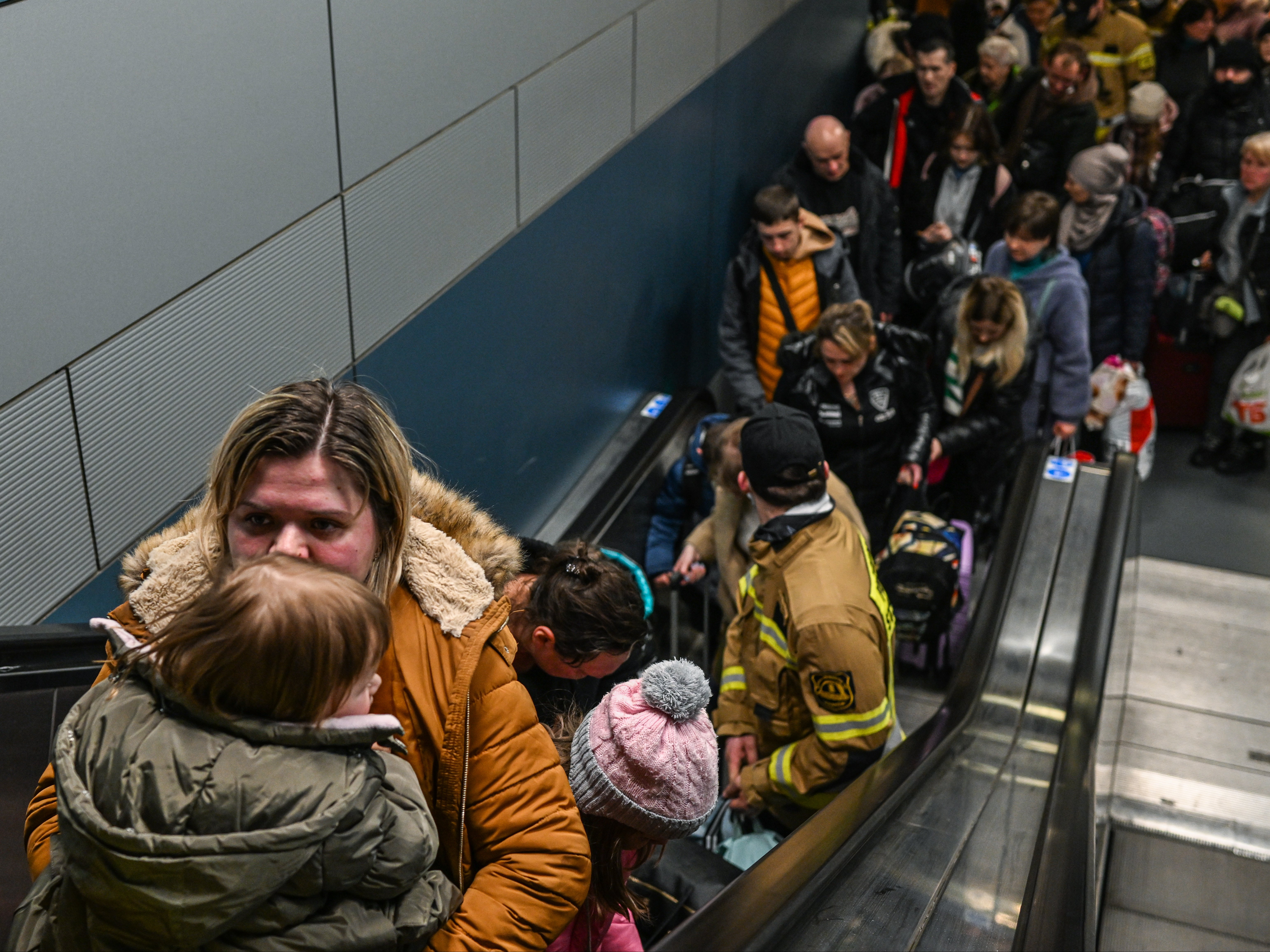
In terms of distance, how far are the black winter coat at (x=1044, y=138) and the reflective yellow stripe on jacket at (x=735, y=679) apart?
15.3ft

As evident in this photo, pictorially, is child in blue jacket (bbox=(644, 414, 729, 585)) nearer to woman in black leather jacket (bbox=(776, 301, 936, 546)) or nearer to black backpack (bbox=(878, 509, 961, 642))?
woman in black leather jacket (bbox=(776, 301, 936, 546))

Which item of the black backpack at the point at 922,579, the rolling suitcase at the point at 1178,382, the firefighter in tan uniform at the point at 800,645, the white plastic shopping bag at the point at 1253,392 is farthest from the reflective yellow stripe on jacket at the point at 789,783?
the rolling suitcase at the point at 1178,382

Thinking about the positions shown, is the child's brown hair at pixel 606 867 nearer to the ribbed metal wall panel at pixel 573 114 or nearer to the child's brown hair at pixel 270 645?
the child's brown hair at pixel 270 645

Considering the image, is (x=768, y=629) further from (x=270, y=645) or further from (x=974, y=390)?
(x=974, y=390)

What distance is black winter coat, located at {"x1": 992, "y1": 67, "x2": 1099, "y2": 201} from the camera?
7.22m

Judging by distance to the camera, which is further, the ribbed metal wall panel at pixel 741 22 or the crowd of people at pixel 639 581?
the ribbed metal wall panel at pixel 741 22

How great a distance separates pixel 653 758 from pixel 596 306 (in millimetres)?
3820

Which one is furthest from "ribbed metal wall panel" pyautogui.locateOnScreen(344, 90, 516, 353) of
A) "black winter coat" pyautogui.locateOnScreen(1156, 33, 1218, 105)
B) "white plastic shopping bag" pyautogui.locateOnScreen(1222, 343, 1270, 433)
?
"black winter coat" pyautogui.locateOnScreen(1156, 33, 1218, 105)

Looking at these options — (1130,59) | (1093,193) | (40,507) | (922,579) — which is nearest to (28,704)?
(40,507)

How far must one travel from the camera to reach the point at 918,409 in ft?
16.8

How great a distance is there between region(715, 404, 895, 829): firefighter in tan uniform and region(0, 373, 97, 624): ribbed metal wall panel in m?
1.77

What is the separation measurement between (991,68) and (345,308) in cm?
596

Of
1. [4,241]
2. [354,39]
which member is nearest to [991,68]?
[354,39]

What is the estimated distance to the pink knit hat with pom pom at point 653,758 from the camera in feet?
6.55
